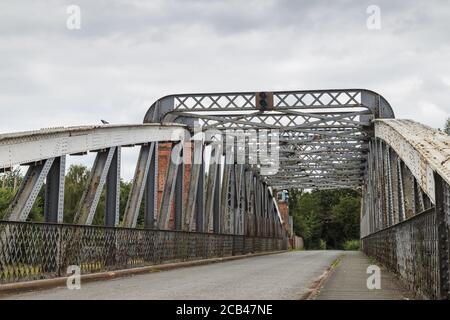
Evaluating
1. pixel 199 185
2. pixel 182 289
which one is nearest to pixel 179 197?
pixel 199 185

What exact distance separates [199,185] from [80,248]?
11.1 m

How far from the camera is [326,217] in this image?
88625 millimetres

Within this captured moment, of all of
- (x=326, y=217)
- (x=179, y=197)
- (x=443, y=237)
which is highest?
(x=179, y=197)

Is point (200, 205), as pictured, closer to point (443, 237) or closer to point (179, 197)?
point (179, 197)

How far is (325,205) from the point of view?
9100 cm

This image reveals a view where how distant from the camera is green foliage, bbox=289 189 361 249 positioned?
8269 centimetres

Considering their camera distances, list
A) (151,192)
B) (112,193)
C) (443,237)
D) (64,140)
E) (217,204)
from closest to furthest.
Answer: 1. (443,237)
2. (64,140)
3. (112,193)
4. (151,192)
5. (217,204)

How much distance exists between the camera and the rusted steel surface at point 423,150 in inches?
288

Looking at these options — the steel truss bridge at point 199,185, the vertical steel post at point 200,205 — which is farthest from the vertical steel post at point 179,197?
the vertical steel post at point 200,205

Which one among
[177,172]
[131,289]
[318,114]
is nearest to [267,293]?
[131,289]

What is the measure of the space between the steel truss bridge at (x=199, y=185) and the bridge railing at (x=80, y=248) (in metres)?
0.02

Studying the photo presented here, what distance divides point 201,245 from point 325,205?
72507 millimetres

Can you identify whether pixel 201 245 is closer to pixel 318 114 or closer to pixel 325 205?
pixel 318 114

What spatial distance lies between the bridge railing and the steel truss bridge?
0.02 metres
